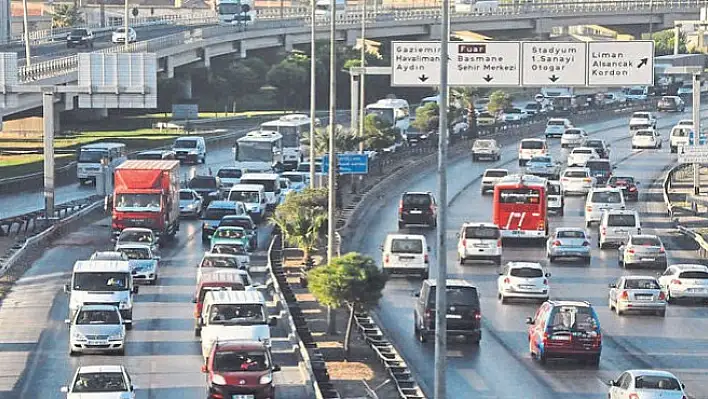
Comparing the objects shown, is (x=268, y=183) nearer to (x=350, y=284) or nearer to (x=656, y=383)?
(x=350, y=284)

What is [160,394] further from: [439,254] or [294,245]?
[294,245]

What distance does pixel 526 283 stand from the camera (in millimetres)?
45438

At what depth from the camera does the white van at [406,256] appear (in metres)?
50.4

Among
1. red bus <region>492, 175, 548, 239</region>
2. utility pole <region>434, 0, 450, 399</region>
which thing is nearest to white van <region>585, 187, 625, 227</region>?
red bus <region>492, 175, 548, 239</region>

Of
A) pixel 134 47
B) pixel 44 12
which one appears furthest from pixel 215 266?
pixel 44 12

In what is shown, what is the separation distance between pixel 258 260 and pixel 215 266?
319 inches

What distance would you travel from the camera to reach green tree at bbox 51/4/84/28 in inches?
6383

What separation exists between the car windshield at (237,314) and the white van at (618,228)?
24000 millimetres

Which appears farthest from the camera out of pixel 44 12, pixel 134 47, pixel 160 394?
pixel 44 12

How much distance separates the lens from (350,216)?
65312mm

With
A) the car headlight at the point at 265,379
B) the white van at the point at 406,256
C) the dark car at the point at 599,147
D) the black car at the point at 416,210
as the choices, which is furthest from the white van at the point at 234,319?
the dark car at the point at 599,147

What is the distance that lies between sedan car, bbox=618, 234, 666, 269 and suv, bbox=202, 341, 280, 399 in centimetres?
2315

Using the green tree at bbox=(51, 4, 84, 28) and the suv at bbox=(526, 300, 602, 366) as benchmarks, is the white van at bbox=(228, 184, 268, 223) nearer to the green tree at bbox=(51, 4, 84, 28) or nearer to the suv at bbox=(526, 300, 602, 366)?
the suv at bbox=(526, 300, 602, 366)

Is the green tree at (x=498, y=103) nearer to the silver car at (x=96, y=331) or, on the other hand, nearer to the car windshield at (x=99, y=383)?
the silver car at (x=96, y=331)
